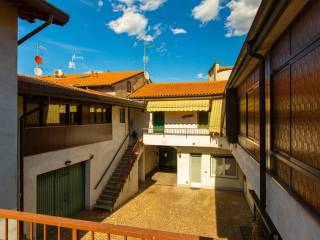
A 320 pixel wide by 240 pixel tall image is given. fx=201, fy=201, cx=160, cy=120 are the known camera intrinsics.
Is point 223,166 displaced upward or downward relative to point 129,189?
upward

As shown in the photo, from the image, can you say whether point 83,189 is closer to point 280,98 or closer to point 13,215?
point 13,215

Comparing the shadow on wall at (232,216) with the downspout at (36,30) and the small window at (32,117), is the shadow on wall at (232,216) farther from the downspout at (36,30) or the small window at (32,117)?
the downspout at (36,30)

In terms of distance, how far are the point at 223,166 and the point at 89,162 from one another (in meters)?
11.7

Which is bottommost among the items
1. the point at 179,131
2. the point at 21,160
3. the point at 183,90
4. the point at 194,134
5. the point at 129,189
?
the point at 129,189

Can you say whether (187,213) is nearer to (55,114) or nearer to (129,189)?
(129,189)

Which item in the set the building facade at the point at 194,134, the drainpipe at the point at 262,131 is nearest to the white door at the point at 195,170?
the building facade at the point at 194,134

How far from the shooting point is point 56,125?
10.5 m

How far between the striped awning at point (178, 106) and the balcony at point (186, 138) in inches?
76.6

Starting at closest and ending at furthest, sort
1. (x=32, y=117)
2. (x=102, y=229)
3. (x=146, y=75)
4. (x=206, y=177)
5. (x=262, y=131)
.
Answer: (x=102, y=229), (x=262, y=131), (x=32, y=117), (x=206, y=177), (x=146, y=75)

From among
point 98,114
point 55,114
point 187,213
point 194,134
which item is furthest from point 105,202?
point 194,134

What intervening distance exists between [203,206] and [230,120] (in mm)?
7609

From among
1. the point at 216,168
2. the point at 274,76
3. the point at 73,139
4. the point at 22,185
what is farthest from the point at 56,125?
the point at 216,168

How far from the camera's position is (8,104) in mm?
5137

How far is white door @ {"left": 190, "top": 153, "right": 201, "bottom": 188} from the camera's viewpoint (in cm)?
1908
